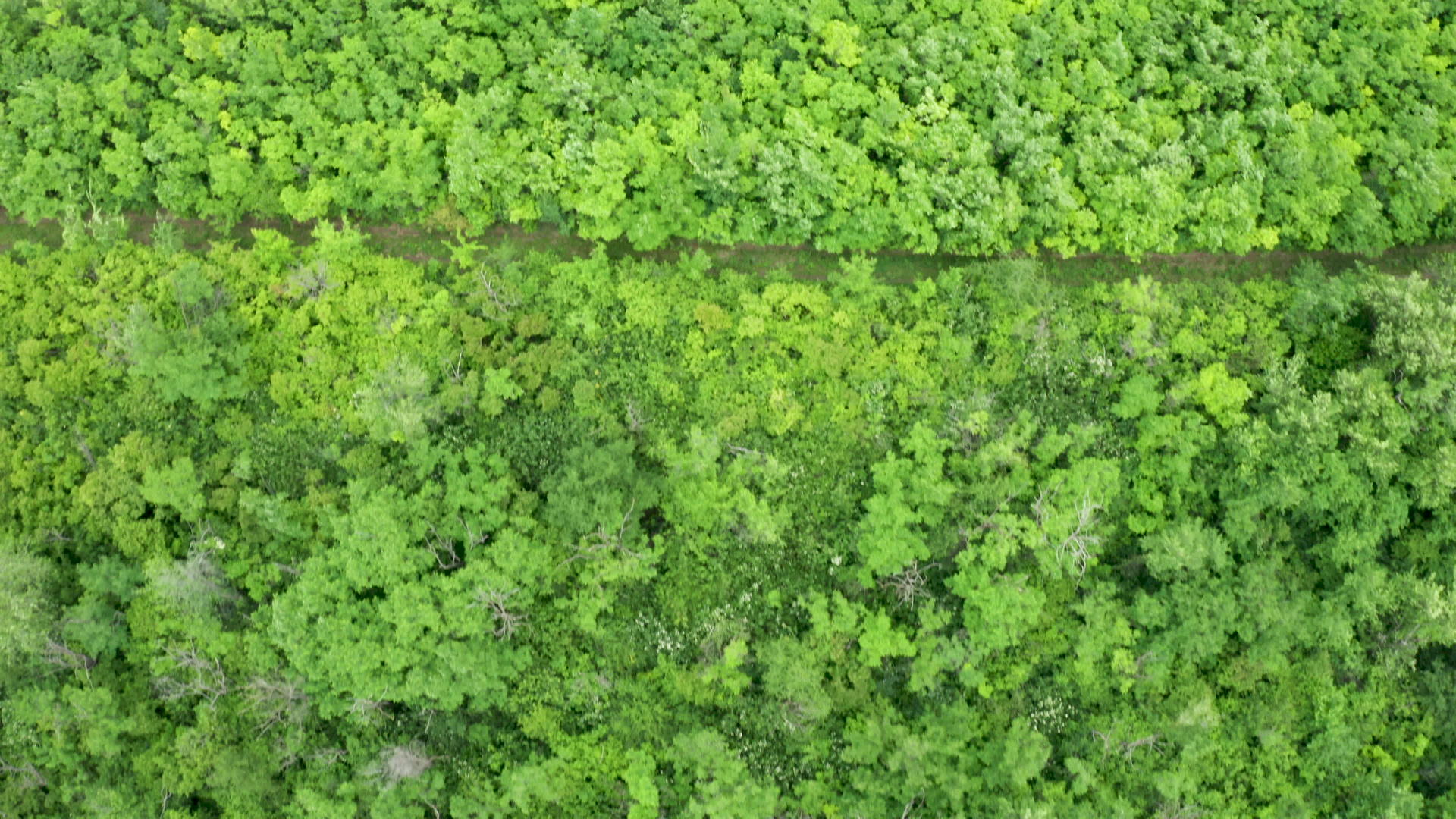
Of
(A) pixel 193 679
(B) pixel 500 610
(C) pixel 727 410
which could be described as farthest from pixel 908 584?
(A) pixel 193 679

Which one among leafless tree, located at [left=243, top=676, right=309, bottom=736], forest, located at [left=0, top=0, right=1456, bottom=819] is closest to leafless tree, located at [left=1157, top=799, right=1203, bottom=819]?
forest, located at [left=0, top=0, right=1456, bottom=819]

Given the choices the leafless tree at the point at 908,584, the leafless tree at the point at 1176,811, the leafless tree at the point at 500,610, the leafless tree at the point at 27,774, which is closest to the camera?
the leafless tree at the point at 500,610

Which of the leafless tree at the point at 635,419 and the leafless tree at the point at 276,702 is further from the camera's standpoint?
the leafless tree at the point at 635,419

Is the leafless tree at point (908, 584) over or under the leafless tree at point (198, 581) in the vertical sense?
over

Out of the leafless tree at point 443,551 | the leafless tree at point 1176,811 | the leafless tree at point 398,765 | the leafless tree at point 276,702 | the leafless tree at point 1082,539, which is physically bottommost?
the leafless tree at point 398,765

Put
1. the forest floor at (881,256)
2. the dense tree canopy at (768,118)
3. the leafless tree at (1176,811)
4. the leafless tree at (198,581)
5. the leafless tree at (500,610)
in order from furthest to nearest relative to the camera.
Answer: the forest floor at (881,256)
the dense tree canopy at (768,118)
the leafless tree at (1176,811)
the leafless tree at (500,610)
the leafless tree at (198,581)

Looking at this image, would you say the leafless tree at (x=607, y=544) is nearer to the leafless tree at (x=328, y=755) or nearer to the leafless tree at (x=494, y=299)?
the leafless tree at (x=494, y=299)

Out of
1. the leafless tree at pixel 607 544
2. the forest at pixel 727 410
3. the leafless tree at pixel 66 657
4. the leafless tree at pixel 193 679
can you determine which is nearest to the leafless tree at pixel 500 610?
the forest at pixel 727 410
